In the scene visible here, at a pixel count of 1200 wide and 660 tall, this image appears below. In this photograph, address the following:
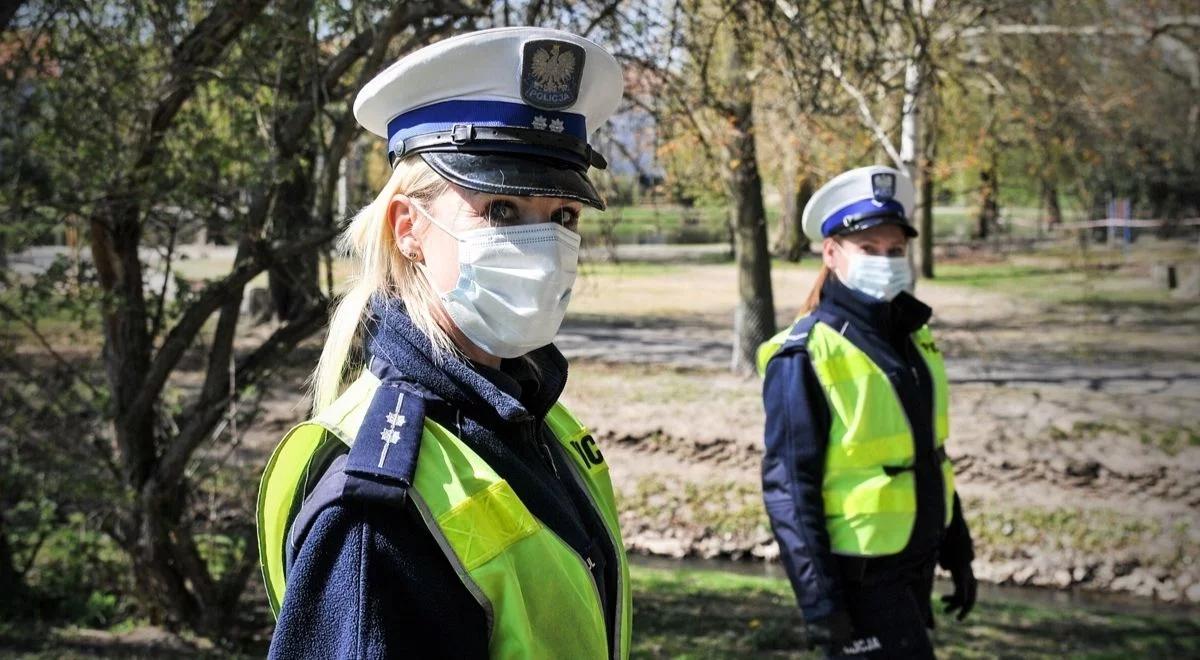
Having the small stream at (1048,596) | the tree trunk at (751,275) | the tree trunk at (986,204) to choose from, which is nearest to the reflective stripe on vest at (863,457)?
the small stream at (1048,596)

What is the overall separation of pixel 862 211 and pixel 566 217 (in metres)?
2.66

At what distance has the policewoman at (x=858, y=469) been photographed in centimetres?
395

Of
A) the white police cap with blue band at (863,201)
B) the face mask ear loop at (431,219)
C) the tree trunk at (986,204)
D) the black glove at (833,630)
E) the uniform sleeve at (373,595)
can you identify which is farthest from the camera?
the tree trunk at (986,204)

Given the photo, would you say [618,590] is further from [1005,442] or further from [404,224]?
[1005,442]

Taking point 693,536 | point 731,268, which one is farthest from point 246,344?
point 731,268

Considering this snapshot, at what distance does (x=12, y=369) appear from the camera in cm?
622

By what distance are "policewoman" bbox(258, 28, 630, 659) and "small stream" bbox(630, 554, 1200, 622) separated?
809 centimetres

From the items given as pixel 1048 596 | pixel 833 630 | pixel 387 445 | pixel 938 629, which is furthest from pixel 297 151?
pixel 1048 596

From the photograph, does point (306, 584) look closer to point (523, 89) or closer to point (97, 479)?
point (523, 89)

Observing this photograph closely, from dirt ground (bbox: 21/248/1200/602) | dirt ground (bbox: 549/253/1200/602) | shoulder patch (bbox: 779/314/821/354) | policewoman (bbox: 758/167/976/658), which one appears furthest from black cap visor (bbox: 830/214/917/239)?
dirt ground (bbox: 549/253/1200/602)

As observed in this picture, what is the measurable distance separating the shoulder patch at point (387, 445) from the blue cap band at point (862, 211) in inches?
119

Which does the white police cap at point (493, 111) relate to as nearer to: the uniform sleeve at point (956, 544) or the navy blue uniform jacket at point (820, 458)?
the navy blue uniform jacket at point (820, 458)

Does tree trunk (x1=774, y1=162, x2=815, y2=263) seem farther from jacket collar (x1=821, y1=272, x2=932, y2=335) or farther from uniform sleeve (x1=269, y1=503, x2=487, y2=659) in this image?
uniform sleeve (x1=269, y1=503, x2=487, y2=659)

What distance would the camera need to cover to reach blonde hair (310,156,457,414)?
191 cm
